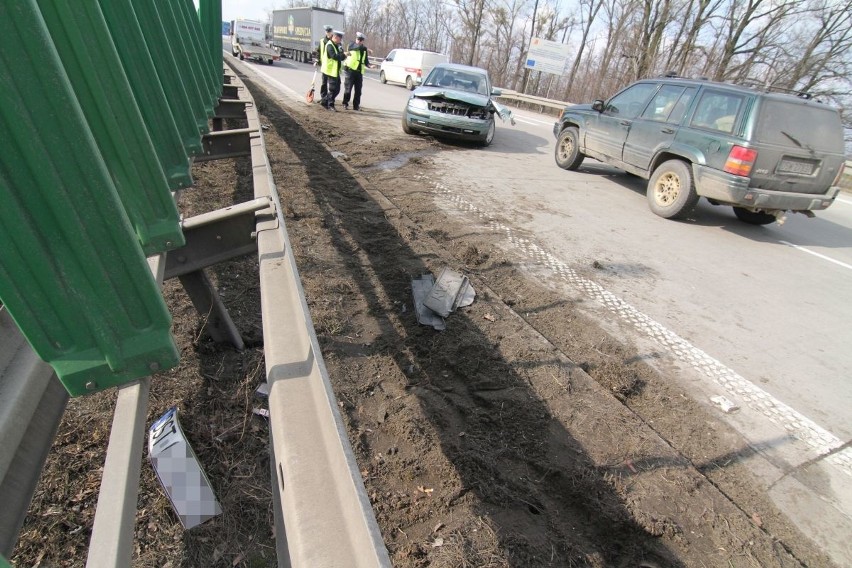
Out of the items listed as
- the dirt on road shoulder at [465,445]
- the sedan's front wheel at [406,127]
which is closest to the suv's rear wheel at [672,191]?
the dirt on road shoulder at [465,445]

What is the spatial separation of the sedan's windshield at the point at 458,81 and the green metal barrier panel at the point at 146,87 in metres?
9.88

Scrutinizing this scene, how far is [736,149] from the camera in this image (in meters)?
6.38

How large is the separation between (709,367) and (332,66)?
12893 mm

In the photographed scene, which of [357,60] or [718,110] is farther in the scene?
[357,60]

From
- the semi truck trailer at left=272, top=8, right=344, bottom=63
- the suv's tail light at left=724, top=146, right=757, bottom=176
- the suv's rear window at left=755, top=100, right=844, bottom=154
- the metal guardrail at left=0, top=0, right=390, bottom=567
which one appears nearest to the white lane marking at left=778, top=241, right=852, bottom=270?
the suv's rear window at left=755, top=100, right=844, bottom=154

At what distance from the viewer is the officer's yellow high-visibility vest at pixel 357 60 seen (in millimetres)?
13805

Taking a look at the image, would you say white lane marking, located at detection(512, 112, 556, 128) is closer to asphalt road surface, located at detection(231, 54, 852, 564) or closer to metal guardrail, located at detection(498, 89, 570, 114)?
metal guardrail, located at detection(498, 89, 570, 114)

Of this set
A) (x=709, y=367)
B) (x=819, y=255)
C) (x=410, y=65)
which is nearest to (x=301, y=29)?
(x=410, y=65)

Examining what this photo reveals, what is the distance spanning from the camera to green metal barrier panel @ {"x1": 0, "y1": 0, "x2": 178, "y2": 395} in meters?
1.16

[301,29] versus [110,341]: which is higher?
[110,341]

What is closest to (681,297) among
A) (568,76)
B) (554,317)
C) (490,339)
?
(554,317)

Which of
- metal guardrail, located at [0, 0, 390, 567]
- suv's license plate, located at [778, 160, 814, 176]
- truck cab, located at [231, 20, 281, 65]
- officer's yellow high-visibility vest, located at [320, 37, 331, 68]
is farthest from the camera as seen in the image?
truck cab, located at [231, 20, 281, 65]

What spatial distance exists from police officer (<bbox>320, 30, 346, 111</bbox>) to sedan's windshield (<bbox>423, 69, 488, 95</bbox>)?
303cm

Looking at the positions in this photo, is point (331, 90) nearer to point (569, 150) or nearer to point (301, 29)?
point (569, 150)
